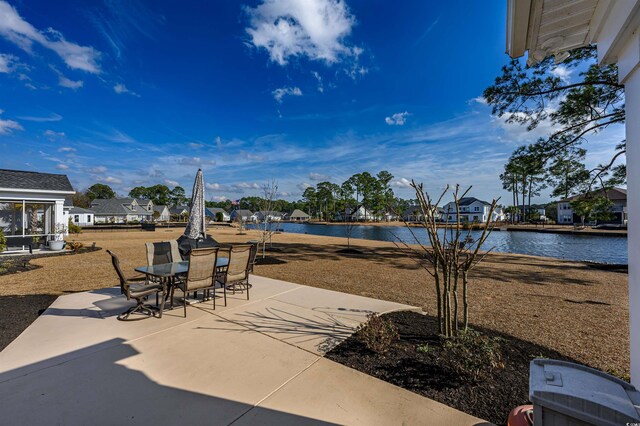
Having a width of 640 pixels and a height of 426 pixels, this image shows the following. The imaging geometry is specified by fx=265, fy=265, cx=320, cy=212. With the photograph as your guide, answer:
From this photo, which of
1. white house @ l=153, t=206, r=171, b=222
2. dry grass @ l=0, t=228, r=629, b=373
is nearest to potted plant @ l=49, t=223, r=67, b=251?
dry grass @ l=0, t=228, r=629, b=373

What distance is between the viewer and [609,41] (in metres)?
1.84

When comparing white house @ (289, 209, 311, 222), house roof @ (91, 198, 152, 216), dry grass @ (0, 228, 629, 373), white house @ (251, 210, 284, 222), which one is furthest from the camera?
white house @ (289, 209, 311, 222)

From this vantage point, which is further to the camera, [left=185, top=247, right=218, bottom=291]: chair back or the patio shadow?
[left=185, top=247, right=218, bottom=291]: chair back

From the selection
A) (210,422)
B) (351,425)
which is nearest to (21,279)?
(210,422)

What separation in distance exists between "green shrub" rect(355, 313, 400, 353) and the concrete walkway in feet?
1.31

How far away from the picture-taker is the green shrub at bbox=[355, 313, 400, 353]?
119 inches

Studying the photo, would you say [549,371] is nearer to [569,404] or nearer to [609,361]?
[569,404]

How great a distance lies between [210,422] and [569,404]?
7.46ft

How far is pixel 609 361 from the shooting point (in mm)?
3062

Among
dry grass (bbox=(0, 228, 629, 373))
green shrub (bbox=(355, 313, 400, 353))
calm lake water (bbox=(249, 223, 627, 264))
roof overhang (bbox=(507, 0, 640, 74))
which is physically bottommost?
calm lake water (bbox=(249, 223, 627, 264))

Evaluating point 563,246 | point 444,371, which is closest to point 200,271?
point 444,371

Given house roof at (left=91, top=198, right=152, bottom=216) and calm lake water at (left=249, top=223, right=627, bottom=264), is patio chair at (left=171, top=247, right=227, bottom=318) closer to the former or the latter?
calm lake water at (left=249, top=223, right=627, bottom=264)

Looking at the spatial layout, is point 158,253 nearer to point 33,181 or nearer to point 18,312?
point 18,312

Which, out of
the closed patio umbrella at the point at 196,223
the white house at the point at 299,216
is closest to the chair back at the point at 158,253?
the closed patio umbrella at the point at 196,223
